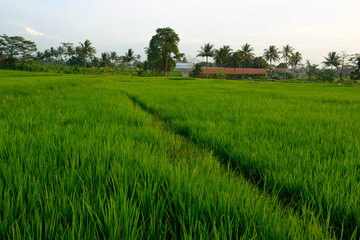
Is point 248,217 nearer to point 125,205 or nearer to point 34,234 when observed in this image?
point 125,205

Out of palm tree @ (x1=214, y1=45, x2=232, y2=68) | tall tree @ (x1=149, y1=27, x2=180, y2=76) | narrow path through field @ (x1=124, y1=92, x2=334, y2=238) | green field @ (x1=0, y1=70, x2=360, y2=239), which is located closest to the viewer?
green field @ (x1=0, y1=70, x2=360, y2=239)

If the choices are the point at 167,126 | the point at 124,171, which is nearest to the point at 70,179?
the point at 124,171

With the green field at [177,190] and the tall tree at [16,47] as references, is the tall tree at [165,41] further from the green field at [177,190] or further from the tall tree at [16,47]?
the green field at [177,190]

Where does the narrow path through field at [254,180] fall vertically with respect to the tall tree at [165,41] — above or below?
below

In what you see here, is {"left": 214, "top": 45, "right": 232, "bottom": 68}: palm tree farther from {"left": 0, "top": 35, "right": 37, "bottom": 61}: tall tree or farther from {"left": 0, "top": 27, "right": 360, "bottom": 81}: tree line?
{"left": 0, "top": 35, "right": 37, "bottom": 61}: tall tree

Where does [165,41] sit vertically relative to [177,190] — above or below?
above

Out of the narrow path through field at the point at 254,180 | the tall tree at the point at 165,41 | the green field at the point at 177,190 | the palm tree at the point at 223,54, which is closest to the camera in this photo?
the green field at the point at 177,190

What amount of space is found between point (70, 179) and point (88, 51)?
5260cm

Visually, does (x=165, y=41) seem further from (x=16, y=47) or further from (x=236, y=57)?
(x=16, y=47)

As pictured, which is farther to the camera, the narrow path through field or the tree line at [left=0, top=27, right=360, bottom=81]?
the tree line at [left=0, top=27, right=360, bottom=81]

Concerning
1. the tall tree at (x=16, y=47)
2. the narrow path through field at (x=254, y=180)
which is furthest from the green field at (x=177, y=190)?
the tall tree at (x=16, y=47)

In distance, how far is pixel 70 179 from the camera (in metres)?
0.80

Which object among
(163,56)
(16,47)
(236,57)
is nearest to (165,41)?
(163,56)

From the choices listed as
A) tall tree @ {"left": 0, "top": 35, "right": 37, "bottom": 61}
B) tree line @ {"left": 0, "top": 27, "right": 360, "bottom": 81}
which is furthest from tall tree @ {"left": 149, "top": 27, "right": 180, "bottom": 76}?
tall tree @ {"left": 0, "top": 35, "right": 37, "bottom": 61}
